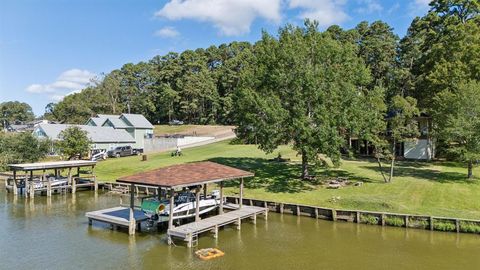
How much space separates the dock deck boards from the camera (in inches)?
803

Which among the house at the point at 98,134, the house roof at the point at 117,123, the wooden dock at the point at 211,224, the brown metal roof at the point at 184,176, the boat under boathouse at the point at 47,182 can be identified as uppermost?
the house roof at the point at 117,123

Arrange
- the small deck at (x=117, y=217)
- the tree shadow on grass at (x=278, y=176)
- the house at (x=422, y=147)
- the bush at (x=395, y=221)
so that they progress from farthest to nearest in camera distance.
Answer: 1. the house at (x=422, y=147)
2. the tree shadow on grass at (x=278, y=176)
3. the bush at (x=395, y=221)
4. the small deck at (x=117, y=217)

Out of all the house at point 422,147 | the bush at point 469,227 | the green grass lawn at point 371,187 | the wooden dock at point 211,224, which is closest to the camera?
the wooden dock at point 211,224

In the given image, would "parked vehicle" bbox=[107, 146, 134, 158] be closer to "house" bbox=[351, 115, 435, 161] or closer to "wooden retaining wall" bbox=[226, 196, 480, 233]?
"wooden retaining wall" bbox=[226, 196, 480, 233]

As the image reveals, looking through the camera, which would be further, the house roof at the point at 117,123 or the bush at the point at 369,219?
the house roof at the point at 117,123

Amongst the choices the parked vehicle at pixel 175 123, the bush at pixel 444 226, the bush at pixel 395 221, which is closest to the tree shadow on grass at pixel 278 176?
the bush at pixel 395 221

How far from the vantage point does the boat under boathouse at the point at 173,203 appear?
2085cm

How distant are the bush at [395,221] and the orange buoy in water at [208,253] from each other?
12.2 meters

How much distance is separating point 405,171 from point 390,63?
40.7 metres

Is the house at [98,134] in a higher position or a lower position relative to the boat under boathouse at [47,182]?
higher

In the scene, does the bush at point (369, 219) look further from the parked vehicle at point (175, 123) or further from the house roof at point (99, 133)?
the parked vehicle at point (175, 123)

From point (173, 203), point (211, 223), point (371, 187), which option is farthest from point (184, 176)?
point (371, 187)

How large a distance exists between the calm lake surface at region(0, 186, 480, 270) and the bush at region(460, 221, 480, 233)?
0.59m

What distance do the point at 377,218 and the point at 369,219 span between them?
1.68 ft
